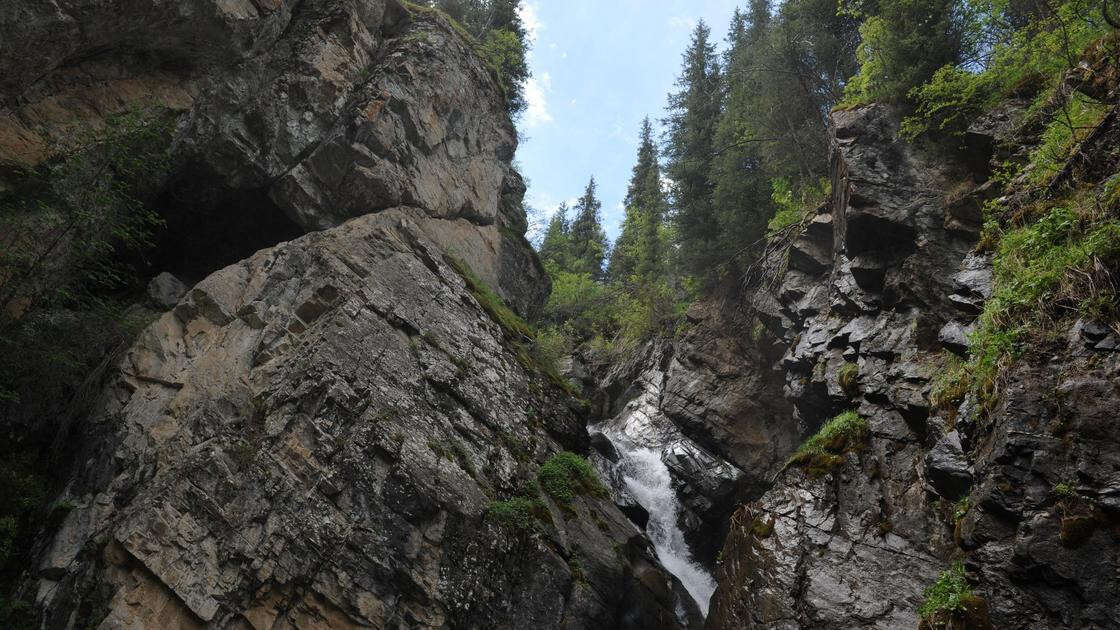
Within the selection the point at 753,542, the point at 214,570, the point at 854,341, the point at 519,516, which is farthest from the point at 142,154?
the point at 854,341

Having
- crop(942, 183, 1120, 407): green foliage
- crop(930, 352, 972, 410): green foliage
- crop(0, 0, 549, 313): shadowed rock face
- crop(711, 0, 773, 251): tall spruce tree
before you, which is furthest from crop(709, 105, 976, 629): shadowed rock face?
crop(0, 0, 549, 313): shadowed rock face

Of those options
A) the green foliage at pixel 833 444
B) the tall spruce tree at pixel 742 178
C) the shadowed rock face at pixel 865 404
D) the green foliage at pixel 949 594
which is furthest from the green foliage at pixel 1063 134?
the tall spruce tree at pixel 742 178

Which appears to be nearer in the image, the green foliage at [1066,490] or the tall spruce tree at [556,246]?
the green foliage at [1066,490]

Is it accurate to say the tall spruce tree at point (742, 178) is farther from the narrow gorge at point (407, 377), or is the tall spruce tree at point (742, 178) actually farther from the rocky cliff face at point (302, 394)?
the rocky cliff face at point (302, 394)

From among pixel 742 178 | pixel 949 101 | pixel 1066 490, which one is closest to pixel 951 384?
pixel 1066 490

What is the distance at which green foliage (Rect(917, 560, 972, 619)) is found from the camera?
7.08 m

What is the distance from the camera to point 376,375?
10.9m

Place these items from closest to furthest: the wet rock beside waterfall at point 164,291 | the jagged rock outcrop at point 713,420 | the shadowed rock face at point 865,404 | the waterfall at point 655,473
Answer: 1. the shadowed rock face at point 865,404
2. the wet rock beside waterfall at point 164,291
3. the waterfall at point 655,473
4. the jagged rock outcrop at point 713,420

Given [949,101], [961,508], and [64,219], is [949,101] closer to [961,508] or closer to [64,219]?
[961,508]

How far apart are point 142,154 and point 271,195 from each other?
349cm

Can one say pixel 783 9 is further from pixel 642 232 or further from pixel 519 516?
pixel 519 516

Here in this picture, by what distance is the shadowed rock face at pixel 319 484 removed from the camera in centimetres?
838

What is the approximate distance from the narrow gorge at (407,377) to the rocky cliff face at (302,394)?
6 centimetres

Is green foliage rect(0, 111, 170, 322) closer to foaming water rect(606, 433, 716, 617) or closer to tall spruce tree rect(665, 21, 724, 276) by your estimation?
foaming water rect(606, 433, 716, 617)
